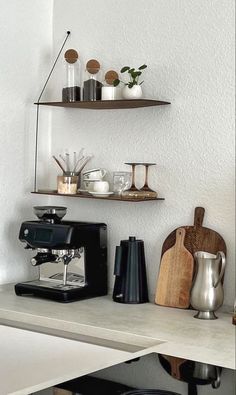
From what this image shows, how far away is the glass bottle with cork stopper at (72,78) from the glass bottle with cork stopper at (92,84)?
0.07m

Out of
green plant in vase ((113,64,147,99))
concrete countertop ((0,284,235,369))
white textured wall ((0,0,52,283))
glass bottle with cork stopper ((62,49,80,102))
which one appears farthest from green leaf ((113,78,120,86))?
concrete countertop ((0,284,235,369))

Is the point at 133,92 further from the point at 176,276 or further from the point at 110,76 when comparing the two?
the point at 176,276

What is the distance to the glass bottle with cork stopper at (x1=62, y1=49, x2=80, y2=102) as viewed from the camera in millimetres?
3301

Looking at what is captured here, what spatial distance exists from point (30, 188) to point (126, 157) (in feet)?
1.82

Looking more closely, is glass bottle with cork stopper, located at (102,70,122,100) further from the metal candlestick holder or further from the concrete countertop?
the concrete countertop

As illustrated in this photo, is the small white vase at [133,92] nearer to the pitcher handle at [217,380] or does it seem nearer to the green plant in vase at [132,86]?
the green plant in vase at [132,86]

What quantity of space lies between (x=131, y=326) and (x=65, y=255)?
558mm

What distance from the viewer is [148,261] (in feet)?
10.5

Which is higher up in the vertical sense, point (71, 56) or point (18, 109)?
point (71, 56)

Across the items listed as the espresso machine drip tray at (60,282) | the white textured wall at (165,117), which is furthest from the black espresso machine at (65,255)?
the white textured wall at (165,117)

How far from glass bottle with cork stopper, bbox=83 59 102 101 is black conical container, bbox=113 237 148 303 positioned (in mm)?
665

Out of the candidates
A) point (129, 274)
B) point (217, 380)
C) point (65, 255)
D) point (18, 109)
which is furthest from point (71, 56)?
point (217, 380)

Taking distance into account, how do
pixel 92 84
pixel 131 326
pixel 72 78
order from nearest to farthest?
pixel 131 326 < pixel 92 84 < pixel 72 78

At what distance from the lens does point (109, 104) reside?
3.15 meters
